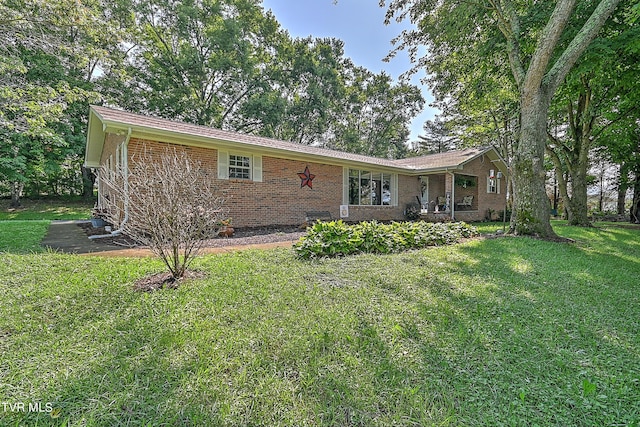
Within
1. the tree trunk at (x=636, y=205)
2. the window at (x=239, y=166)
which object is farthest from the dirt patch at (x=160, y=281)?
the tree trunk at (x=636, y=205)

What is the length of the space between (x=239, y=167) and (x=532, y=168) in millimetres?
8443

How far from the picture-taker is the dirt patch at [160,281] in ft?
11.5

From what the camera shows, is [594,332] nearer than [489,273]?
Yes

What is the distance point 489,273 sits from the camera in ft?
14.8

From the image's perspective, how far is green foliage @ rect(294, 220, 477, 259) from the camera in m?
5.47

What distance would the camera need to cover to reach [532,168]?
746 cm

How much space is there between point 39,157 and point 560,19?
76.5 ft

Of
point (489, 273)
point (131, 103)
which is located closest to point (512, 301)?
point (489, 273)

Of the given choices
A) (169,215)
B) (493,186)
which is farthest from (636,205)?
(169,215)

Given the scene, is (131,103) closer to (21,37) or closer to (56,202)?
(56,202)

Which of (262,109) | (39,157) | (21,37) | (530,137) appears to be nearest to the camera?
(21,37)

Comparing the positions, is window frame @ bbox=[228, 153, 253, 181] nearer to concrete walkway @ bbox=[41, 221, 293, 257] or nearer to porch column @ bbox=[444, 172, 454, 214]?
concrete walkway @ bbox=[41, 221, 293, 257]

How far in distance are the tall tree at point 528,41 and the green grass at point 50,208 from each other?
18511 millimetres

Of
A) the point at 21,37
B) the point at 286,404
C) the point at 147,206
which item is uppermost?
the point at 21,37
